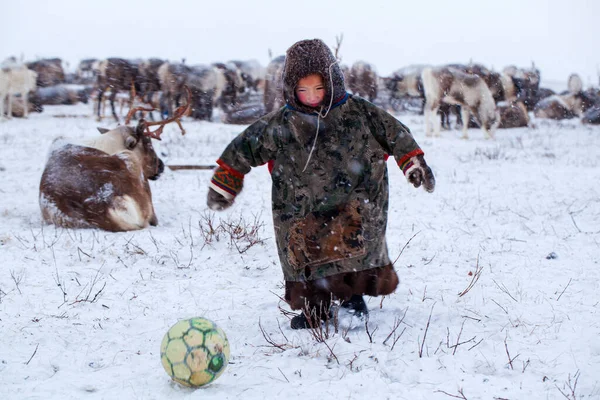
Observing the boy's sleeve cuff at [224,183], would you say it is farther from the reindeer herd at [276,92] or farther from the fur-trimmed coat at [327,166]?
the reindeer herd at [276,92]

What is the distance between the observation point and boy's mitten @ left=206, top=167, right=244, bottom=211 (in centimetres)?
312

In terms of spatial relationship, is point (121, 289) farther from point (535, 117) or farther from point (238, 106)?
point (535, 117)

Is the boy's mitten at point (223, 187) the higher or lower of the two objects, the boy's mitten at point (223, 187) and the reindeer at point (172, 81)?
the lower

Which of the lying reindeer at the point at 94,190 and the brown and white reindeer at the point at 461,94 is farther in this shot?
the brown and white reindeer at the point at 461,94

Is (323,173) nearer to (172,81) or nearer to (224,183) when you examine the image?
(224,183)

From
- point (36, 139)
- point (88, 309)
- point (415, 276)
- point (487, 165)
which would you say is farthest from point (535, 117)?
point (88, 309)

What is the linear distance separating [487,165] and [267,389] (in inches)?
311

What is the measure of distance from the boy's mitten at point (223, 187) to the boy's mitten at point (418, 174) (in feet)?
3.06

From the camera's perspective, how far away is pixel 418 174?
3.00m

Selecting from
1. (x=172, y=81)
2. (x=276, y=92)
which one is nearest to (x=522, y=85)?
(x=276, y=92)

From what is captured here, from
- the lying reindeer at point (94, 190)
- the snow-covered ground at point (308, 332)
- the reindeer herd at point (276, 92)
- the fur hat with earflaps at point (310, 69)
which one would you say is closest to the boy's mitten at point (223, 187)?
the fur hat with earflaps at point (310, 69)

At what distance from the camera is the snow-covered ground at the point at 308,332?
8.39 ft

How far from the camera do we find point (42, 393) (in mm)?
2477

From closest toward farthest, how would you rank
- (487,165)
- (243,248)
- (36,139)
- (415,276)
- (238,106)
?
(415,276) → (243,248) → (487,165) → (36,139) → (238,106)
